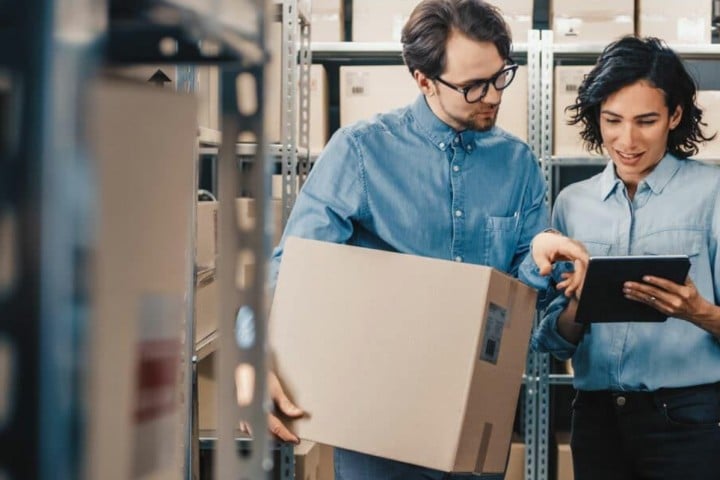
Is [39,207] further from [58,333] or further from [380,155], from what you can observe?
[380,155]

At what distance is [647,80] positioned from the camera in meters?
1.79

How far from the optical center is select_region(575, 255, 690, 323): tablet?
5.16 ft

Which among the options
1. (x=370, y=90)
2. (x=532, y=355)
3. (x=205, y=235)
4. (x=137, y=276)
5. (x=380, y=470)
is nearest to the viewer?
(x=137, y=276)

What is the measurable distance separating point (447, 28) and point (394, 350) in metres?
0.57

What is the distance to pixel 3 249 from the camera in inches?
13.1

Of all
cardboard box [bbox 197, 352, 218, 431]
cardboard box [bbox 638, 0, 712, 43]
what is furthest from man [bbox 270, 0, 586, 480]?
cardboard box [bbox 638, 0, 712, 43]

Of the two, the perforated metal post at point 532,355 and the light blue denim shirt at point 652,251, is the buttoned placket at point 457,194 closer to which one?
the light blue denim shirt at point 652,251

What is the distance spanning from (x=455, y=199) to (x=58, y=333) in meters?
1.24

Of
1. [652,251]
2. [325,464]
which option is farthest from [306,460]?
[652,251]

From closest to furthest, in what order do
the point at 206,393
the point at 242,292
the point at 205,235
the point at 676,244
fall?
the point at 242,292
the point at 676,244
the point at 205,235
the point at 206,393

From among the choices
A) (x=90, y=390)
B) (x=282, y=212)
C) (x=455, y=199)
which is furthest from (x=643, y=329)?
(x=90, y=390)

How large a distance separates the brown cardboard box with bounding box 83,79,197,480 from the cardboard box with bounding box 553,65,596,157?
2.40m

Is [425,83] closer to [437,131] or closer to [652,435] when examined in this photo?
[437,131]

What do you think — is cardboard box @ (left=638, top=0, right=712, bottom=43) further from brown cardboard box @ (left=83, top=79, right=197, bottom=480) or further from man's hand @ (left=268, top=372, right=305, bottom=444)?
brown cardboard box @ (left=83, top=79, right=197, bottom=480)
